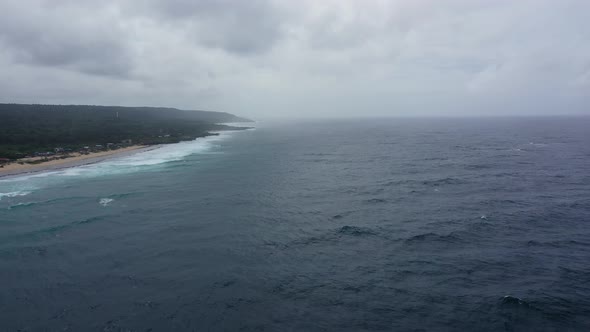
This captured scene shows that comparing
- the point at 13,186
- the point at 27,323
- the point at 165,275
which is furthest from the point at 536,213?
the point at 13,186

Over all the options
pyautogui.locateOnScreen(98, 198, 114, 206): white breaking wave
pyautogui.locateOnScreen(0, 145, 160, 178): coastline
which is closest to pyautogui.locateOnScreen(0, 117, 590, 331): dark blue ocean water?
pyautogui.locateOnScreen(98, 198, 114, 206): white breaking wave

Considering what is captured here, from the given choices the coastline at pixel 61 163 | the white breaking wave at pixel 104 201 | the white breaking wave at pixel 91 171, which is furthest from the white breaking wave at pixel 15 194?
the coastline at pixel 61 163

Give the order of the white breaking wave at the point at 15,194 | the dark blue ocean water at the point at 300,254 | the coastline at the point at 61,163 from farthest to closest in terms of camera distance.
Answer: the coastline at the point at 61,163 → the white breaking wave at the point at 15,194 → the dark blue ocean water at the point at 300,254

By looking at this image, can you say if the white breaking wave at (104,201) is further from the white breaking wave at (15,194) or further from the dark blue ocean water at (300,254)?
the white breaking wave at (15,194)

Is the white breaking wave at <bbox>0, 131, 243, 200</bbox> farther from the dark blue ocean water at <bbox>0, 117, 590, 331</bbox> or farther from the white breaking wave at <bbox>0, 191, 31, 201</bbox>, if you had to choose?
the dark blue ocean water at <bbox>0, 117, 590, 331</bbox>

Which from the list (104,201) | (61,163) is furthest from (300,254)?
(61,163)

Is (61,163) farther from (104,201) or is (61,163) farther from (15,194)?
(104,201)

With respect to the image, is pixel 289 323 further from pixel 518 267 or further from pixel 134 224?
pixel 134 224

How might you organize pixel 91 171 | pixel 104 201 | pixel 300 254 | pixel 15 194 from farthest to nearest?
1. pixel 91 171
2. pixel 15 194
3. pixel 104 201
4. pixel 300 254
